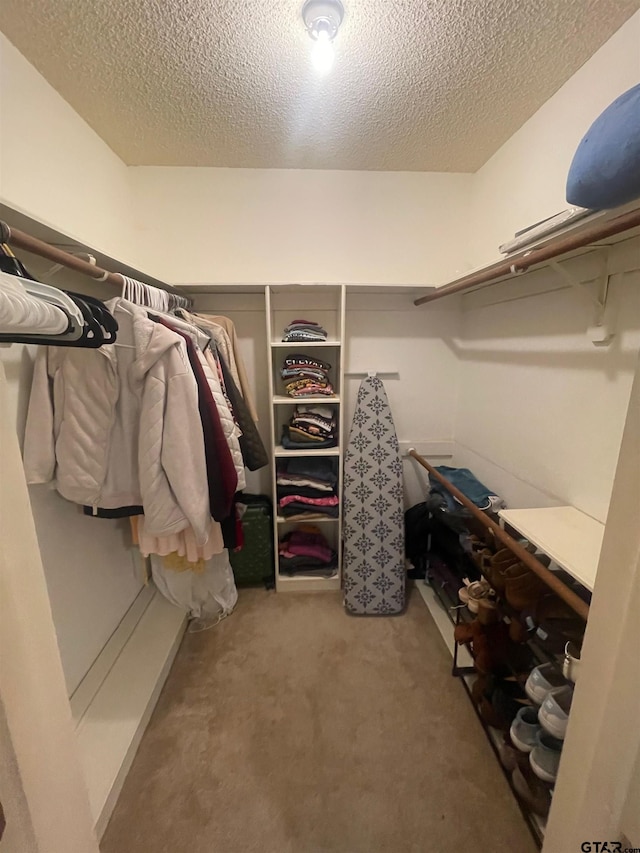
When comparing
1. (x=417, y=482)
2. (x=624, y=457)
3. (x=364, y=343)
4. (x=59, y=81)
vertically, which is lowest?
(x=417, y=482)

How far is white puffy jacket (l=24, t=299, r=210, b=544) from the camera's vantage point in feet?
3.91

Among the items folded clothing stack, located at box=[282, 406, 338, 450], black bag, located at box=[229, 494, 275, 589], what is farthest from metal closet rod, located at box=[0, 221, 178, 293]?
black bag, located at box=[229, 494, 275, 589]

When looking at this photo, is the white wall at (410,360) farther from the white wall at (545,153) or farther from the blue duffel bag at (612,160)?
the blue duffel bag at (612,160)

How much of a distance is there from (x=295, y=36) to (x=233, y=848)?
2613 mm

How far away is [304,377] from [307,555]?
1121 millimetres

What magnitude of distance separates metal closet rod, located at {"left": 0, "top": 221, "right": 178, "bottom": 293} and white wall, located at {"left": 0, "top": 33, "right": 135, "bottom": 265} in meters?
0.07

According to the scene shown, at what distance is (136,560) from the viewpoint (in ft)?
6.32

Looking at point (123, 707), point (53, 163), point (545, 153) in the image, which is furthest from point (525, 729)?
point (53, 163)

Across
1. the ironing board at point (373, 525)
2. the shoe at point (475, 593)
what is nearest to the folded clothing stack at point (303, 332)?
the ironing board at point (373, 525)

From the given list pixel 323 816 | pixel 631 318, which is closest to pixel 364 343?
pixel 631 318

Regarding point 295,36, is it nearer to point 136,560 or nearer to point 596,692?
point 596,692

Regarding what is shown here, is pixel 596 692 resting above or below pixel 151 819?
above

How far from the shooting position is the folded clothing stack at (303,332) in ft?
6.54

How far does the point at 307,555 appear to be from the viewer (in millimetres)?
2242
